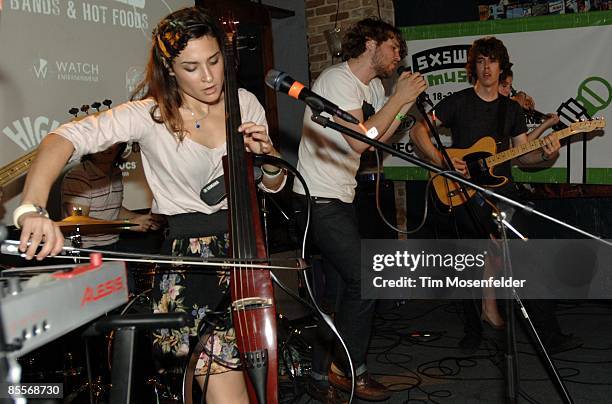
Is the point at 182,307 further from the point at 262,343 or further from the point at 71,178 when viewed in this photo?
the point at 71,178

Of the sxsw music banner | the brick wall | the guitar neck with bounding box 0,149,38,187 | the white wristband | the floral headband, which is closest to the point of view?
the white wristband

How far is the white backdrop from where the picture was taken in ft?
11.1

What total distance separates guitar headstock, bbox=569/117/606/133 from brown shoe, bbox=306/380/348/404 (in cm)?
228

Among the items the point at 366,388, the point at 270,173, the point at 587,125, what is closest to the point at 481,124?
the point at 587,125

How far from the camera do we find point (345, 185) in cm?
329

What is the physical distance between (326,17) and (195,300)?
4.35 m

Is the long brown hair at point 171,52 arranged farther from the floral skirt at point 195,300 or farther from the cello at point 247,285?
the floral skirt at point 195,300

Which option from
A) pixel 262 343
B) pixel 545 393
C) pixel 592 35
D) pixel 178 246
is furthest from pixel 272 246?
pixel 262 343

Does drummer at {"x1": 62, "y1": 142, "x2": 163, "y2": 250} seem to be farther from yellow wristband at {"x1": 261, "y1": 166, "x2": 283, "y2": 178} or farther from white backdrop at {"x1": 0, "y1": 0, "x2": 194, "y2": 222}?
yellow wristband at {"x1": 261, "y1": 166, "x2": 283, "y2": 178}

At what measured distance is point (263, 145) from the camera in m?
2.03

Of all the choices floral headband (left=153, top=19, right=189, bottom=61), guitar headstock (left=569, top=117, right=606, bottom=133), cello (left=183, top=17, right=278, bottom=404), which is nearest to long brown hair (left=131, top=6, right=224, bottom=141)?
floral headband (left=153, top=19, right=189, bottom=61)

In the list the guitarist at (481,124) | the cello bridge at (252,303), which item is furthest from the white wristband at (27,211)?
the guitarist at (481,124)

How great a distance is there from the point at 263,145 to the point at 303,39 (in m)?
4.41

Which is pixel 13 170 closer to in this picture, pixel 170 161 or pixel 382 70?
pixel 170 161
